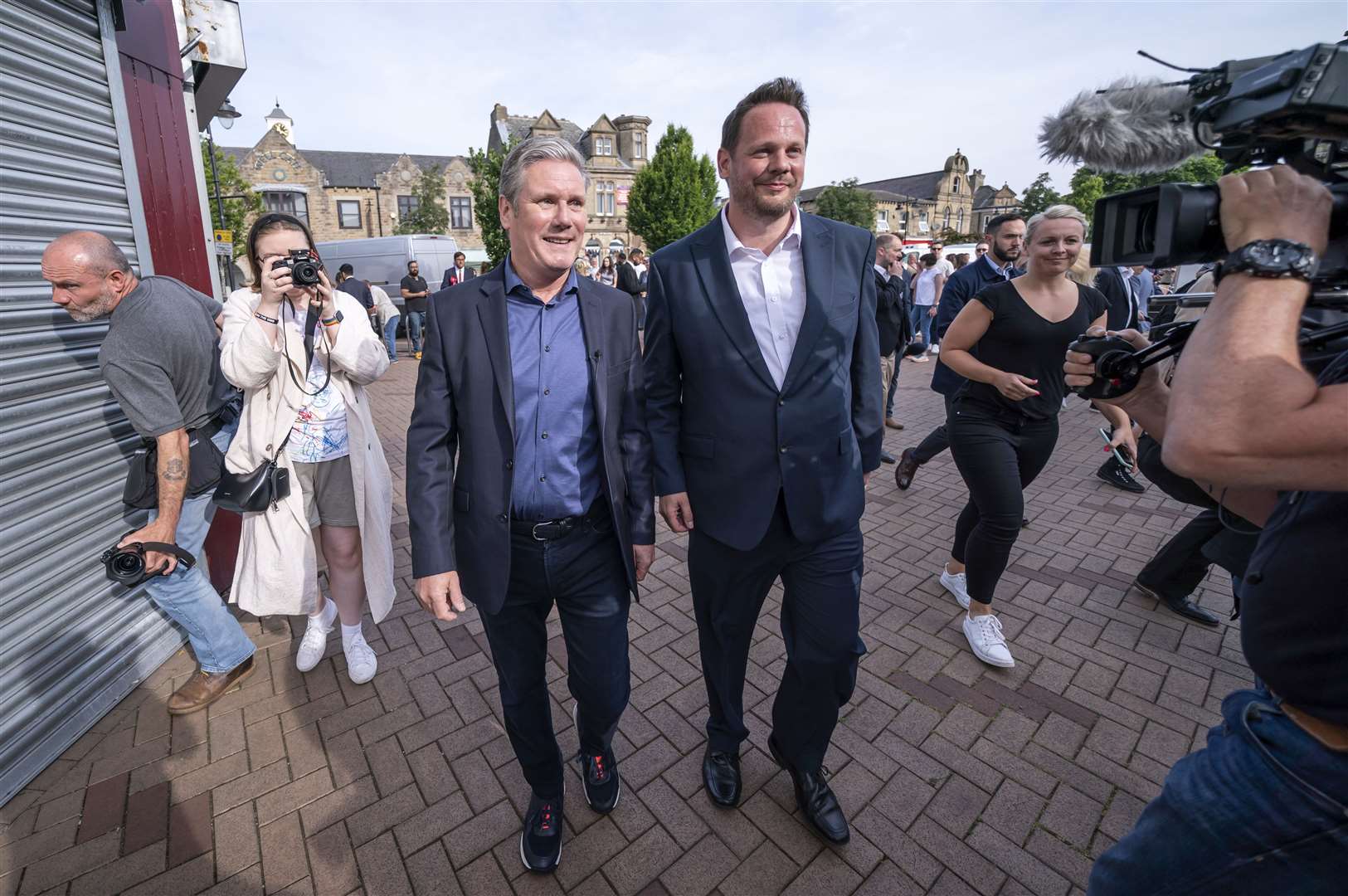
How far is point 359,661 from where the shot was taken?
122 inches

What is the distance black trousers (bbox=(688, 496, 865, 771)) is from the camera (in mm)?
2131

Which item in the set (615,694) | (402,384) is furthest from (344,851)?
(402,384)

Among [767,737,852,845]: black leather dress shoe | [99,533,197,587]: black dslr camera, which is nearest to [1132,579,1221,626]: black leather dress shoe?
[767,737,852,845]: black leather dress shoe

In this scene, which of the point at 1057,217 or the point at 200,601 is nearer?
the point at 200,601

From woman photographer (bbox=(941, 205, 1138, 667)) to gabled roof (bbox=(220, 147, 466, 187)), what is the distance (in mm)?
45524

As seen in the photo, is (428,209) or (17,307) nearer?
(17,307)

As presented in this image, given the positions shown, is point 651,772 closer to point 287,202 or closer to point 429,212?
point 429,212

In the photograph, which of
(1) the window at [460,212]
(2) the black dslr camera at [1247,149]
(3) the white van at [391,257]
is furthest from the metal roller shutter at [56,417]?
(1) the window at [460,212]

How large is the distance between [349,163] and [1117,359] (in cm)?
5176

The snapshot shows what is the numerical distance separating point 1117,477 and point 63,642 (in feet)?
24.0

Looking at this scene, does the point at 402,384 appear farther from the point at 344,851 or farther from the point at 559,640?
the point at 344,851

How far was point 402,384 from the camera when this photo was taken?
37.1 feet

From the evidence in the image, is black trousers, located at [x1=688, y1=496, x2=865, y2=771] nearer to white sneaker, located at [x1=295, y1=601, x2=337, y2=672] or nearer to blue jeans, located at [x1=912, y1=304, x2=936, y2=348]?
white sneaker, located at [x1=295, y1=601, x2=337, y2=672]

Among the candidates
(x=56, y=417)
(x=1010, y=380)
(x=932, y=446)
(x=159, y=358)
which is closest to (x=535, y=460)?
(x=159, y=358)
